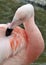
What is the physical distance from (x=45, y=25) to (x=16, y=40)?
3328 millimetres

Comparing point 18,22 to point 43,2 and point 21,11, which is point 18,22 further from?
point 43,2

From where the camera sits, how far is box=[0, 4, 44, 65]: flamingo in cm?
539

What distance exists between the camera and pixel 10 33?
5.50 meters

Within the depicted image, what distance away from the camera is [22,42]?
5574mm

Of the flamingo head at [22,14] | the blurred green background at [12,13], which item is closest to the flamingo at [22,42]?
the flamingo head at [22,14]

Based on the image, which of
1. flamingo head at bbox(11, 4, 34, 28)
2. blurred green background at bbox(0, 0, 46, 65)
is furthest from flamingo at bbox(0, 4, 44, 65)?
blurred green background at bbox(0, 0, 46, 65)

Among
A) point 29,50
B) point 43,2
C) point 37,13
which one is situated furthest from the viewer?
point 43,2

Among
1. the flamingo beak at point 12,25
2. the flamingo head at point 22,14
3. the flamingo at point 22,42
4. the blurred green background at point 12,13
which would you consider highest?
the flamingo head at point 22,14

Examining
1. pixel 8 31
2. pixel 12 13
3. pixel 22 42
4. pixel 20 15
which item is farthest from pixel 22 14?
pixel 12 13

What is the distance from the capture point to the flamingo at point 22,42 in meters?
5.39

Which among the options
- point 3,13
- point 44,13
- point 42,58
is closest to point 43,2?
point 44,13

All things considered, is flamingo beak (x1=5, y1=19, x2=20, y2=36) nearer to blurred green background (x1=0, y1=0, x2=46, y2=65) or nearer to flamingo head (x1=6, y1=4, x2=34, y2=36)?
flamingo head (x1=6, y1=4, x2=34, y2=36)

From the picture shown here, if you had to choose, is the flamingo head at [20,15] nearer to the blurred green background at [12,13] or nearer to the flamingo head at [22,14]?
the flamingo head at [22,14]

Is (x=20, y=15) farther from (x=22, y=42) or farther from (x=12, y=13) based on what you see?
(x=12, y=13)
